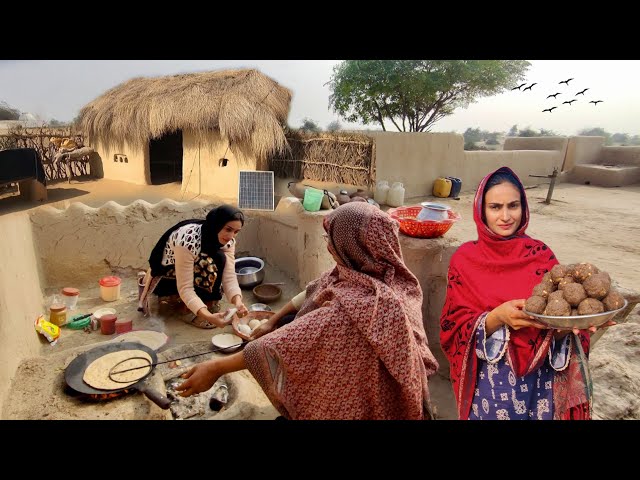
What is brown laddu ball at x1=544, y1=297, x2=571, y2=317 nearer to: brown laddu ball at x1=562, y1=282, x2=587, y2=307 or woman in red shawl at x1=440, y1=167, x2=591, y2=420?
brown laddu ball at x1=562, y1=282, x2=587, y2=307

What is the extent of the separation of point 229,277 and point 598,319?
2722 millimetres

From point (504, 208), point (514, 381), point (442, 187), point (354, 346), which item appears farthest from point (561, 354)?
point (442, 187)

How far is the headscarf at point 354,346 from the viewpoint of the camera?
1.17 meters

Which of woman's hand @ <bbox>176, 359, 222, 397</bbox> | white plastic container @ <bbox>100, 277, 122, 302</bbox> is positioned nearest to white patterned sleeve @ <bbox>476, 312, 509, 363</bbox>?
woman's hand @ <bbox>176, 359, 222, 397</bbox>

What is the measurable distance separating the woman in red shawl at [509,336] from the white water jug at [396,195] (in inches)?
204

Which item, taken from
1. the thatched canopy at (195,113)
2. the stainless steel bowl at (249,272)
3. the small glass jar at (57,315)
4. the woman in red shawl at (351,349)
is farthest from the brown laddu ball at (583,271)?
the thatched canopy at (195,113)

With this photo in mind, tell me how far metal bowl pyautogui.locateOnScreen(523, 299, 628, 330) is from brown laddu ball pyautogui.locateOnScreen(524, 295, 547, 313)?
0.06 feet

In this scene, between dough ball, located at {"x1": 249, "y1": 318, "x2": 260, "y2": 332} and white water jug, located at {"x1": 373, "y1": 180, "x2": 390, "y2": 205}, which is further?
white water jug, located at {"x1": 373, "y1": 180, "x2": 390, "y2": 205}

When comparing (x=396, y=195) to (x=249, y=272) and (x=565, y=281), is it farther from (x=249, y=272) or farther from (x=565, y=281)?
(x=565, y=281)

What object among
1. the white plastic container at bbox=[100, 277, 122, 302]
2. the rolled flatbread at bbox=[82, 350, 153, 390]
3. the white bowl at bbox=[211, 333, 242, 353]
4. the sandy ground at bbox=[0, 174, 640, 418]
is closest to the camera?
the rolled flatbread at bbox=[82, 350, 153, 390]

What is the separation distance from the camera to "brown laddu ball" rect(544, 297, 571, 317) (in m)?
1.13

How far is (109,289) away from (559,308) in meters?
4.02
